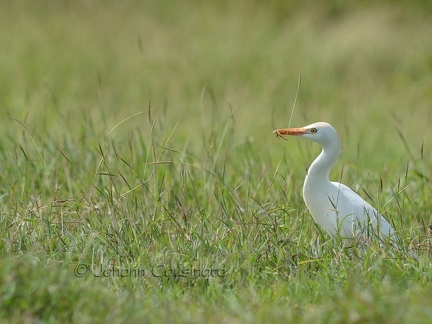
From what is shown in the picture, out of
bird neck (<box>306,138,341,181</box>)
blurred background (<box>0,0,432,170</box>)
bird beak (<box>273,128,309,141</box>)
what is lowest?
blurred background (<box>0,0,432,170</box>)

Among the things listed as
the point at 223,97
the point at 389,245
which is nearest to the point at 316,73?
the point at 223,97

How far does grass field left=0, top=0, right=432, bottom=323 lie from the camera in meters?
3.26

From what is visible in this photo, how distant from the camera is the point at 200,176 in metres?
5.32

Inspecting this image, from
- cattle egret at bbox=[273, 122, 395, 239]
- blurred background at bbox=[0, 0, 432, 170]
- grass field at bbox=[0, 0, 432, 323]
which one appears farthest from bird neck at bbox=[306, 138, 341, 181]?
blurred background at bbox=[0, 0, 432, 170]

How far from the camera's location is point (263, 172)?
5.12 metres

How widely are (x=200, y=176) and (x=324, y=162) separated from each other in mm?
1214

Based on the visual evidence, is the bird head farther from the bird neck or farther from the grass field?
the grass field

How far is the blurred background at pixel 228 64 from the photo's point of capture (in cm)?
846

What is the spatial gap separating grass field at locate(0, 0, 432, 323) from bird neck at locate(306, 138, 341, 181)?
0.35 ft

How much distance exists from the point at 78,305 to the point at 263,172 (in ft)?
7.42

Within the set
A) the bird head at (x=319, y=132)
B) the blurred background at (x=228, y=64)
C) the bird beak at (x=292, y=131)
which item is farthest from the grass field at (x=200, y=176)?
the bird beak at (x=292, y=131)

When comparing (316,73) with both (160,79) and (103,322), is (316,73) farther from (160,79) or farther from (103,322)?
(103,322)

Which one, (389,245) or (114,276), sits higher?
(389,245)

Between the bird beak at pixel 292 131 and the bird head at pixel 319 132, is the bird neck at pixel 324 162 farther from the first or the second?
the bird beak at pixel 292 131
